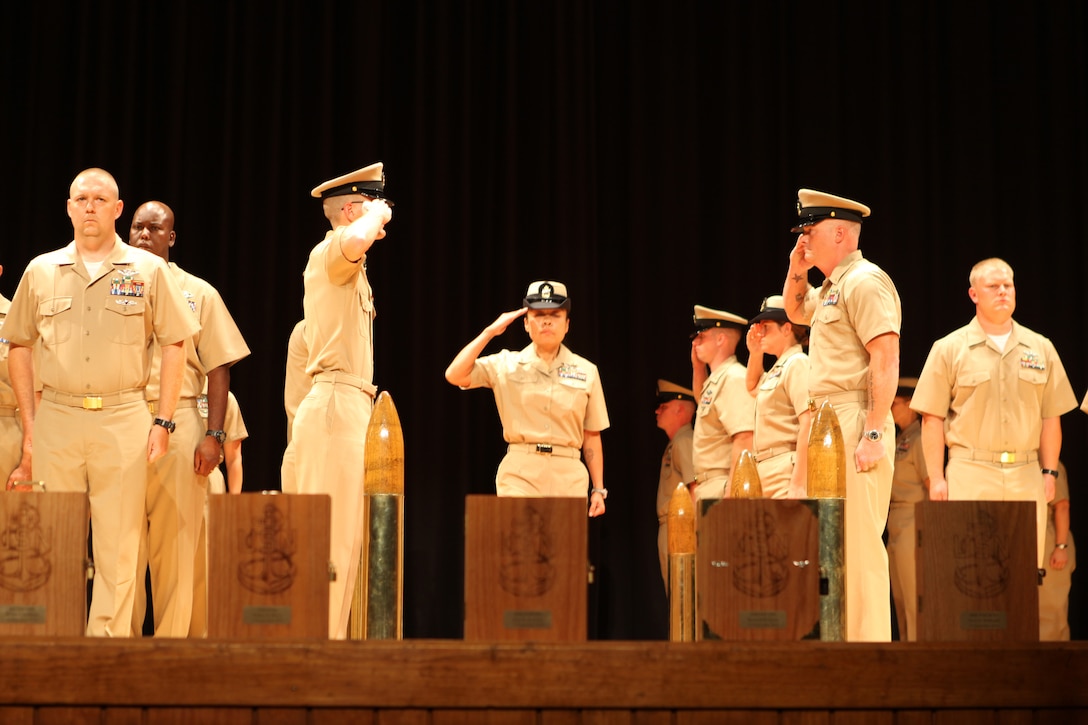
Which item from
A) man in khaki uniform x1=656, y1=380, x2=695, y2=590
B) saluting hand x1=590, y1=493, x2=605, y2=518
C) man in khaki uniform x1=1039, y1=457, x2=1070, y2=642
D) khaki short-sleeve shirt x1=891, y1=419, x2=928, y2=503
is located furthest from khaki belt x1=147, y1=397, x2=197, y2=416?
man in khaki uniform x1=1039, y1=457, x2=1070, y2=642

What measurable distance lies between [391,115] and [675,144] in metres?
1.57

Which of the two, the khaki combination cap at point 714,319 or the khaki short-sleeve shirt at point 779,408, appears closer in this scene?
the khaki short-sleeve shirt at point 779,408

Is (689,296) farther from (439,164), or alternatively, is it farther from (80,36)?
(80,36)

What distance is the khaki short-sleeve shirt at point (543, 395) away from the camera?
18.0 feet

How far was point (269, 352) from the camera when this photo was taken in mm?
6660

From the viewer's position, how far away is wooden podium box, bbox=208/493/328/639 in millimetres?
1983

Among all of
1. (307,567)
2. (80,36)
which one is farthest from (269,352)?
(307,567)

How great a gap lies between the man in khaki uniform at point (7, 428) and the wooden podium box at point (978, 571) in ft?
12.2

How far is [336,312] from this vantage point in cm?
404

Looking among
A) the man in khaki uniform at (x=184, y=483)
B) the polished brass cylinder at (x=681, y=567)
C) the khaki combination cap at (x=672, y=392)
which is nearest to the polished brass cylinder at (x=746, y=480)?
the polished brass cylinder at (x=681, y=567)

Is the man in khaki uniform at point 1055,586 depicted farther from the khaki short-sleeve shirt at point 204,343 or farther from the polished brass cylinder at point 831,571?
the polished brass cylinder at point 831,571

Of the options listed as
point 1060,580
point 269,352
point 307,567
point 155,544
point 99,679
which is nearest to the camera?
point 99,679

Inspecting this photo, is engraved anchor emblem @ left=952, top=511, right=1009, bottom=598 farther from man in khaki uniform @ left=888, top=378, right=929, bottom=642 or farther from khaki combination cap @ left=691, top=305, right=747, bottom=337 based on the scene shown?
man in khaki uniform @ left=888, top=378, right=929, bottom=642

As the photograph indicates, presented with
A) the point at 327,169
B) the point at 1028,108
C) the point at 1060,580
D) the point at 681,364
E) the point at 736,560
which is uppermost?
the point at 1028,108
